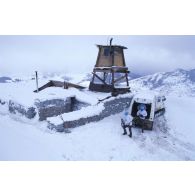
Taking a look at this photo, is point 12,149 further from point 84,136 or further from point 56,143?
point 84,136

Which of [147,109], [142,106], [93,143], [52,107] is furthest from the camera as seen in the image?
[52,107]

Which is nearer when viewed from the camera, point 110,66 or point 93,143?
point 93,143

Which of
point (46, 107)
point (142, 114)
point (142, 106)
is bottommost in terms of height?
point (46, 107)

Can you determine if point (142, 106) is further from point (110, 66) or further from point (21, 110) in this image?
point (21, 110)

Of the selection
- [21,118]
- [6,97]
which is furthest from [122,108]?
[6,97]

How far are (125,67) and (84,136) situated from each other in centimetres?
960

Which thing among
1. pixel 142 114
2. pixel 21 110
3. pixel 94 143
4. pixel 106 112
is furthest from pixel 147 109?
pixel 21 110

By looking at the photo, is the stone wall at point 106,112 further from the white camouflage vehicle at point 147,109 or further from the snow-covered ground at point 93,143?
the white camouflage vehicle at point 147,109

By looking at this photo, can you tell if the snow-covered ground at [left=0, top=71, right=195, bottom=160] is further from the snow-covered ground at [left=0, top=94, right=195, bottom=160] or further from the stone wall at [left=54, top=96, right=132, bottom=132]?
the stone wall at [left=54, top=96, right=132, bottom=132]

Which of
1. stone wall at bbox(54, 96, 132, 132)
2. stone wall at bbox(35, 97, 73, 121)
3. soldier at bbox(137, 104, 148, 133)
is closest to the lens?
stone wall at bbox(54, 96, 132, 132)

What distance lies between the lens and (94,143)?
35.9 feet

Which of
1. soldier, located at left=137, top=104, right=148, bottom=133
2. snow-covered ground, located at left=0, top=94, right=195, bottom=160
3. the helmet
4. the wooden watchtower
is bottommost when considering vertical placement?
snow-covered ground, located at left=0, top=94, right=195, bottom=160

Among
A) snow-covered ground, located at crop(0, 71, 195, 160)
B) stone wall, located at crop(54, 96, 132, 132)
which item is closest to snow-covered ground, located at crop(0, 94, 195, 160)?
snow-covered ground, located at crop(0, 71, 195, 160)

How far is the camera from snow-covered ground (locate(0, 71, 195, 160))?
8.95 metres
